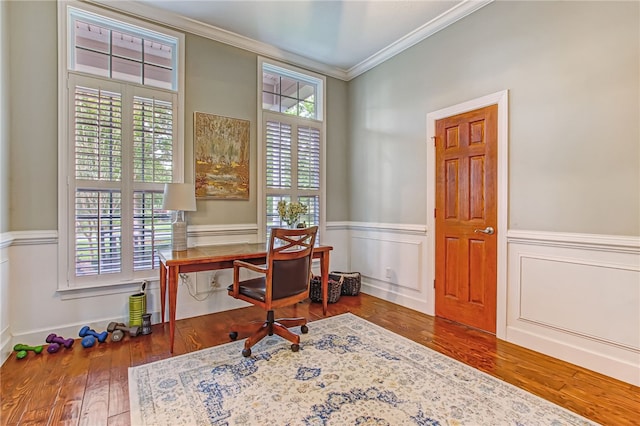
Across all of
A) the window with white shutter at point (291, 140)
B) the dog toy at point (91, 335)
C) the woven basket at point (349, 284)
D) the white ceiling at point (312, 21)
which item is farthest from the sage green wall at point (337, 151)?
the dog toy at point (91, 335)

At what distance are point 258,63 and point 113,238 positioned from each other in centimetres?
237

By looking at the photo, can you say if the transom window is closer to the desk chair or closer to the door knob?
the desk chair

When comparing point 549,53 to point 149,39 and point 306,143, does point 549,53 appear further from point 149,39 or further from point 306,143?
point 149,39

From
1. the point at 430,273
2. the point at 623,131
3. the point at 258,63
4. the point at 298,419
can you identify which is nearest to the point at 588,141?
the point at 623,131


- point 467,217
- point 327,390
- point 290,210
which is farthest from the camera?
point 290,210

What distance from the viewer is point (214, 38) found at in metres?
3.27

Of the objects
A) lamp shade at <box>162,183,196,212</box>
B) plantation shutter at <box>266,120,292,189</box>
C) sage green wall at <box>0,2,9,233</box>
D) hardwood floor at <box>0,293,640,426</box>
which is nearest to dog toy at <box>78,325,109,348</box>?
hardwood floor at <box>0,293,640,426</box>

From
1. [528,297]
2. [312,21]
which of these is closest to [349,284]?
[528,297]

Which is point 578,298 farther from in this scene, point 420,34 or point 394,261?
point 420,34

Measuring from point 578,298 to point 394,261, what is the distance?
68.2 inches

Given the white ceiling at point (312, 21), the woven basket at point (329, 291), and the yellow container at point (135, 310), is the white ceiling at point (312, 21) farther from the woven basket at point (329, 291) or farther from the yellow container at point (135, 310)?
the woven basket at point (329, 291)

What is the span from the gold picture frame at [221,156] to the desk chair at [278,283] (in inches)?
44.9

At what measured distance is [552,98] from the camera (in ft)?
7.68

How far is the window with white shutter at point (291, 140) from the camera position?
→ 3666 millimetres
